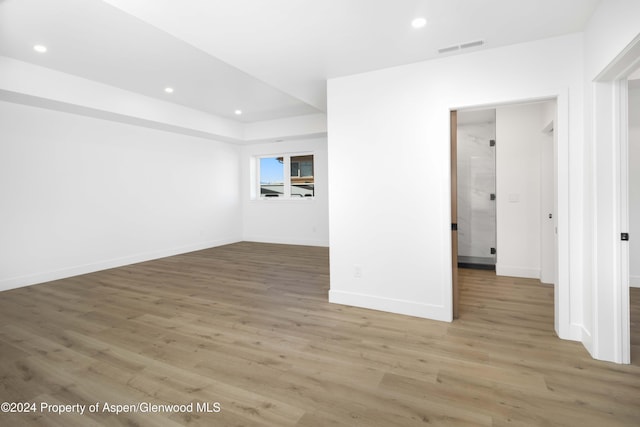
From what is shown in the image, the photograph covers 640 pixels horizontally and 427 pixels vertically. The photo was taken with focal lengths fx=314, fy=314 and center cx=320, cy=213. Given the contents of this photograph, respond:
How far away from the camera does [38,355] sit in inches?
99.0

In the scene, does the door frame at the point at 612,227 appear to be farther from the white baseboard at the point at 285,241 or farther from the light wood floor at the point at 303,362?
the white baseboard at the point at 285,241

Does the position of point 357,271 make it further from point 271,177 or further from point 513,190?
point 271,177

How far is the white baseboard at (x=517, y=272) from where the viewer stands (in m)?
4.50

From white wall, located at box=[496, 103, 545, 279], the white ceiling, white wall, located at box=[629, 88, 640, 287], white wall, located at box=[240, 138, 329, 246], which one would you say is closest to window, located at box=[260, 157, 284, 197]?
white wall, located at box=[240, 138, 329, 246]

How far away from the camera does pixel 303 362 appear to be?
2389mm

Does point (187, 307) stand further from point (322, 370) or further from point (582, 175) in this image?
point (582, 175)

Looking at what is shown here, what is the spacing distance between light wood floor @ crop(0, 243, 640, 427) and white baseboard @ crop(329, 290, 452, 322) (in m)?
0.11

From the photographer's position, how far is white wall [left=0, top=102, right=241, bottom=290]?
14.6 ft

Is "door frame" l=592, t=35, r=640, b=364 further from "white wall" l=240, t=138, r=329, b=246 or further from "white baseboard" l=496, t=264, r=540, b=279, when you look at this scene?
"white wall" l=240, t=138, r=329, b=246

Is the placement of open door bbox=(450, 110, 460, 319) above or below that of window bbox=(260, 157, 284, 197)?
below

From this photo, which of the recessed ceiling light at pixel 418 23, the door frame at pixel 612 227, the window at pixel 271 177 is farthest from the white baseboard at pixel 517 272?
the window at pixel 271 177

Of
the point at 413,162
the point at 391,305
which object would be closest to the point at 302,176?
the point at 413,162

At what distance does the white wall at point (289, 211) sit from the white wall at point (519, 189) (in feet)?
12.5

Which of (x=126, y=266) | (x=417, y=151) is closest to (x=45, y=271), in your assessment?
(x=126, y=266)
